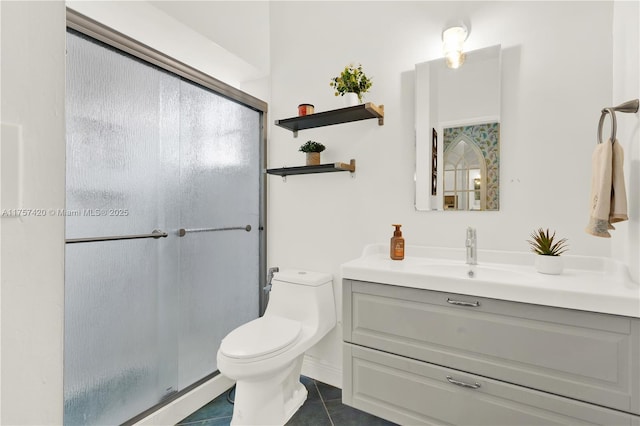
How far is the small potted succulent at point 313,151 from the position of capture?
2029 mm

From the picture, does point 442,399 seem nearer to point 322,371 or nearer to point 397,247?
point 397,247

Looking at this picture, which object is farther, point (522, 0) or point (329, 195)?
point (329, 195)

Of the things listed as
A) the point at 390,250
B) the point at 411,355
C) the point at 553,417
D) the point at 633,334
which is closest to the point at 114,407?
the point at 411,355

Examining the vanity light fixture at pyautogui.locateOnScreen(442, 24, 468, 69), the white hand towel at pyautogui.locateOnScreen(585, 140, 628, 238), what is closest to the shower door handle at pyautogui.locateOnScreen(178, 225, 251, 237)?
the vanity light fixture at pyautogui.locateOnScreen(442, 24, 468, 69)

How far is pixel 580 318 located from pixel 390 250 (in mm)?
856

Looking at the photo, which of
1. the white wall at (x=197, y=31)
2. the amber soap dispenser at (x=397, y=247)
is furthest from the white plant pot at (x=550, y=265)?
the white wall at (x=197, y=31)

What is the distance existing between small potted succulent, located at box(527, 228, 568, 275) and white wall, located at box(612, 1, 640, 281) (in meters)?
0.20

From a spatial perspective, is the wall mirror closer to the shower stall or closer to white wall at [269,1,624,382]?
white wall at [269,1,624,382]

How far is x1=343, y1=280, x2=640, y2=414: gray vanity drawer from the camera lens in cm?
105

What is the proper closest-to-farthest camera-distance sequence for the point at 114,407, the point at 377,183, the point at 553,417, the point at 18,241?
the point at 18,241, the point at 553,417, the point at 114,407, the point at 377,183

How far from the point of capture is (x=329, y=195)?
2096 mm

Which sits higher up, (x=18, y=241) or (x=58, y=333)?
(x=18, y=241)

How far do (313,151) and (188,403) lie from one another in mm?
1642

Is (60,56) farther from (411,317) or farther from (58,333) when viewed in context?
(411,317)
